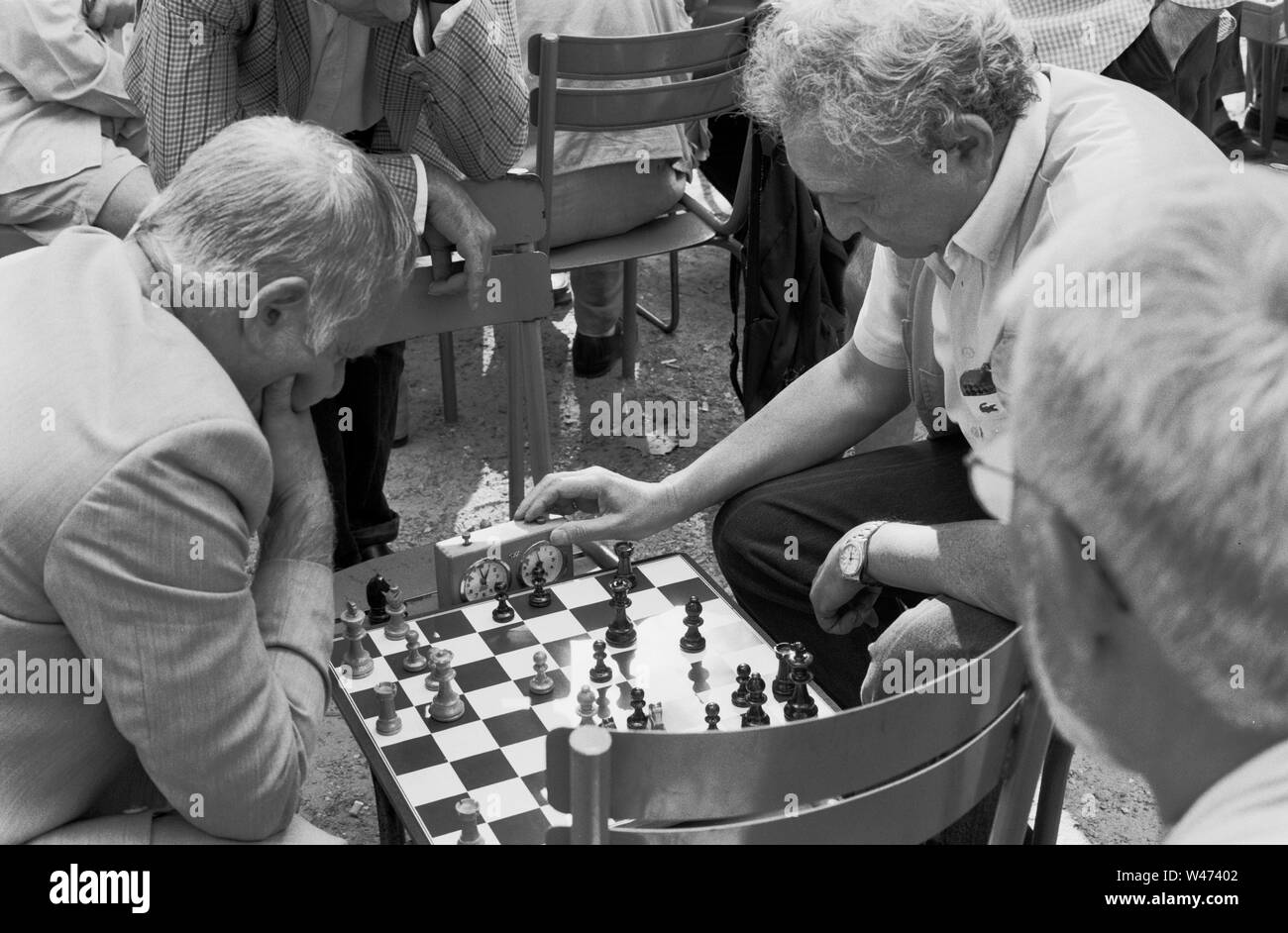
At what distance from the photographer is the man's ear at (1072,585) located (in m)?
0.74

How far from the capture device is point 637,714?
1906 mm

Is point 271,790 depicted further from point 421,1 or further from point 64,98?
point 64,98

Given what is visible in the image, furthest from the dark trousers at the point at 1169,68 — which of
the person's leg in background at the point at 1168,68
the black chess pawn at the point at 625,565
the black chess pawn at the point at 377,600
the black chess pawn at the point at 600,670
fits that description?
the black chess pawn at the point at 377,600

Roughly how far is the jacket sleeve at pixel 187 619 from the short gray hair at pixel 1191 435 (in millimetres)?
915

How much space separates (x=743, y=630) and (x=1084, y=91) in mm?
985

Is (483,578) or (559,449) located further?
(559,449)

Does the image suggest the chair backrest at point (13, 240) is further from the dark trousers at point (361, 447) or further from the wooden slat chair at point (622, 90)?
the wooden slat chair at point (622, 90)

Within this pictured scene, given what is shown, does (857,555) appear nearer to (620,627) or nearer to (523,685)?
(620,627)

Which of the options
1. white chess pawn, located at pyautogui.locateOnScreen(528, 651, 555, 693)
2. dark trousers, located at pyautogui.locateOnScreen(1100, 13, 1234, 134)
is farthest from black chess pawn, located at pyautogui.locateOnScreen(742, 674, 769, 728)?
dark trousers, located at pyautogui.locateOnScreen(1100, 13, 1234, 134)

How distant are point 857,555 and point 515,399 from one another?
1.11 m

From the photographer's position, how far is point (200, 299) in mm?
1550
